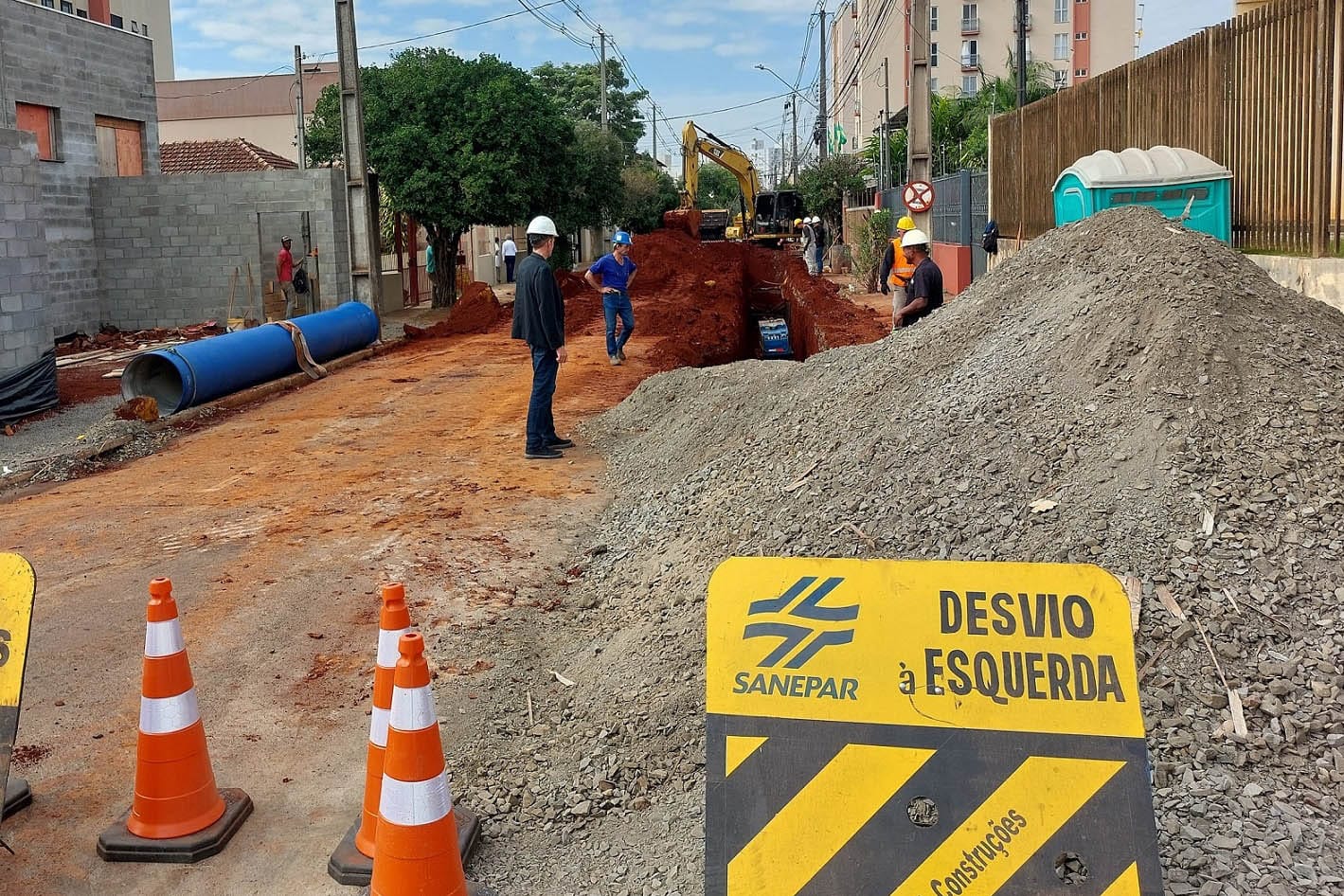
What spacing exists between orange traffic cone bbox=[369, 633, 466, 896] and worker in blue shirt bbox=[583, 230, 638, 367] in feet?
34.9

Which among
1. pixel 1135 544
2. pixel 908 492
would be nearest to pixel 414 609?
pixel 908 492

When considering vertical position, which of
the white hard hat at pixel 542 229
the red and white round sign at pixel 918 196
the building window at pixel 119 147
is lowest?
the white hard hat at pixel 542 229

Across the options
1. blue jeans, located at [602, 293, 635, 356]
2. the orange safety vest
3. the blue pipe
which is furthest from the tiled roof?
the orange safety vest

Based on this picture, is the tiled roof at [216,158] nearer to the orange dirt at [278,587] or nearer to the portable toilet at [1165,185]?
the orange dirt at [278,587]

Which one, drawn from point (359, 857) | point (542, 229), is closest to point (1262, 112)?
point (542, 229)

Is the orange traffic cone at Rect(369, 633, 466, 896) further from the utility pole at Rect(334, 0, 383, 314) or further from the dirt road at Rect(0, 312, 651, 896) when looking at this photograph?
the utility pole at Rect(334, 0, 383, 314)

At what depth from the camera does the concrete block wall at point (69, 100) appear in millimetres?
19266

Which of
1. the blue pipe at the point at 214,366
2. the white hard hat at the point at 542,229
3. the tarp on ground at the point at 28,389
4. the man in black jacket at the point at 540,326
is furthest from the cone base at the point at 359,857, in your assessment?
the tarp on ground at the point at 28,389

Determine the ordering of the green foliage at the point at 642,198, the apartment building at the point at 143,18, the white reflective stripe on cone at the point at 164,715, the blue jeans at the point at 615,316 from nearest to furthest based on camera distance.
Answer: the white reflective stripe on cone at the point at 164,715
the blue jeans at the point at 615,316
the apartment building at the point at 143,18
the green foliage at the point at 642,198

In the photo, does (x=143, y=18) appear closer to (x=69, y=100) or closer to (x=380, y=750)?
(x=69, y=100)

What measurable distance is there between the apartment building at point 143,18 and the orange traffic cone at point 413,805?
37.0 meters

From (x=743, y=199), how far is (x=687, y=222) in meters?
2.22

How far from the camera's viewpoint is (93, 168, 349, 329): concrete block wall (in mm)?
20906

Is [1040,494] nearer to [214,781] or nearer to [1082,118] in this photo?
[214,781]
